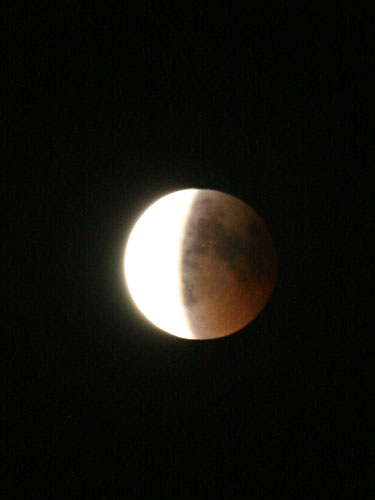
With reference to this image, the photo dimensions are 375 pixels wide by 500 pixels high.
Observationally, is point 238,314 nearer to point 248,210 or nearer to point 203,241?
point 203,241

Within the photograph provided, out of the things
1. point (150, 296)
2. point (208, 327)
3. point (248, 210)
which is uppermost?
point (248, 210)

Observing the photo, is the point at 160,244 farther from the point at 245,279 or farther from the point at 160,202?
the point at 245,279

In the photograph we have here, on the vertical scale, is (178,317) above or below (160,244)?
below

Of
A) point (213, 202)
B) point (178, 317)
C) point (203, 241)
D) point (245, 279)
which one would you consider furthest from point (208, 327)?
point (213, 202)

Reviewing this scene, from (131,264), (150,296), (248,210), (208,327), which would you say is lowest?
(208,327)

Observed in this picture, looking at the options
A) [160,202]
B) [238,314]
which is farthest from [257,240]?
[160,202]

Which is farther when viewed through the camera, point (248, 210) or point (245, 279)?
point (248, 210)
